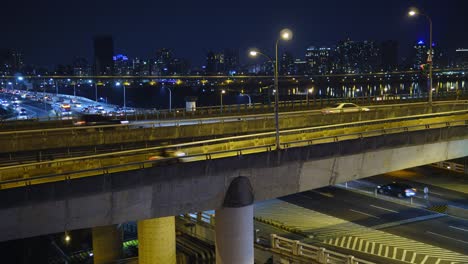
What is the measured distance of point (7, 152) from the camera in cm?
2388

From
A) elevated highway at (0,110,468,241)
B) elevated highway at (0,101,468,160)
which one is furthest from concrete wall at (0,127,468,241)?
elevated highway at (0,101,468,160)

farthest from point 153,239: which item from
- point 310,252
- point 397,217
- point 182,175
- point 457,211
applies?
point 457,211

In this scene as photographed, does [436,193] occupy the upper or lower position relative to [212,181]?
lower

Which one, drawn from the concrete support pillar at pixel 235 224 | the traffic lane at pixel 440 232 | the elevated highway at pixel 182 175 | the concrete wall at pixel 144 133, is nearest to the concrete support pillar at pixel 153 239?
the elevated highway at pixel 182 175

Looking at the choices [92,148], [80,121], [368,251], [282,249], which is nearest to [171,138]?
[92,148]

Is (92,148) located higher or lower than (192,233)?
higher

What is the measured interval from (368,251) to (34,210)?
1562 centimetres

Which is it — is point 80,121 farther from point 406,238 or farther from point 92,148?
point 406,238

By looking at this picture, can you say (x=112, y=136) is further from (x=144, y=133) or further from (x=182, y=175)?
(x=182, y=175)

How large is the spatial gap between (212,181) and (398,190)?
66.1 ft

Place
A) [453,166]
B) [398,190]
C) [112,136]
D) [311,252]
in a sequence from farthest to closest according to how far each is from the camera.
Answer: [453,166], [398,190], [112,136], [311,252]

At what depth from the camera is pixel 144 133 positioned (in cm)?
2816

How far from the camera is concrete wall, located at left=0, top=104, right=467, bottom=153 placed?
24.6 metres

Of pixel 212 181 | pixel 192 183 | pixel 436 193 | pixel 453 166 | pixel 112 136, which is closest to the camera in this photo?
pixel 192 183
